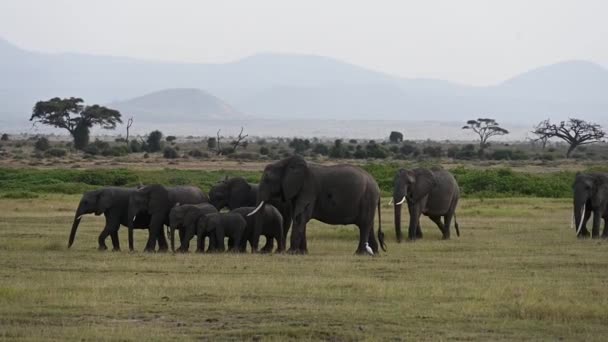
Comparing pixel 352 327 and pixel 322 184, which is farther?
pixel 322 184

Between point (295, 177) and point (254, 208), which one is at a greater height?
point (295, 177)

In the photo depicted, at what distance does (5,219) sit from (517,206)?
17558 mm

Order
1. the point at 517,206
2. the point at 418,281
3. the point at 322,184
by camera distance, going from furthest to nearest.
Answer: the point at 517,206
the point at 322,184
the point at 418,281

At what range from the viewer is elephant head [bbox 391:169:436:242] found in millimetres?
→ 28016

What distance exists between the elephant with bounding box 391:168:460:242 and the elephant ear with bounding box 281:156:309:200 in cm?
474

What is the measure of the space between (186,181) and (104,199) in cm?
2908

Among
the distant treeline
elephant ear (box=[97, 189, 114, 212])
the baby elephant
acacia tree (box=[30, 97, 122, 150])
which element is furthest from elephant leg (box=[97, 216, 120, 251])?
acacia tree (box=[30, 97, 122, 150])

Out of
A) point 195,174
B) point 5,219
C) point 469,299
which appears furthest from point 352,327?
point 195,174

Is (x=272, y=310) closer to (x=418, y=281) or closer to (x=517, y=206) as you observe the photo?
(x=418, y=281)

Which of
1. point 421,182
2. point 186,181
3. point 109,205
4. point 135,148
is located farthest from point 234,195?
point 135,148

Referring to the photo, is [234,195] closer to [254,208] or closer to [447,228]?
Answer: [254,208]

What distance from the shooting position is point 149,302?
15.8 meters

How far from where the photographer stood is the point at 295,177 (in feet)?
77.8

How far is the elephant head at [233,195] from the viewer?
1058 inches
